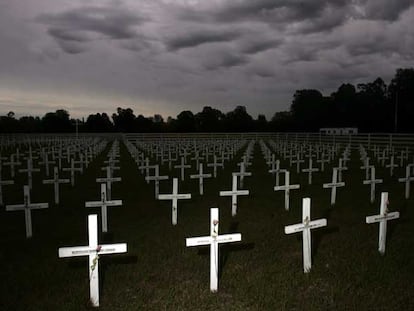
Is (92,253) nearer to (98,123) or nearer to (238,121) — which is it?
(238,121)

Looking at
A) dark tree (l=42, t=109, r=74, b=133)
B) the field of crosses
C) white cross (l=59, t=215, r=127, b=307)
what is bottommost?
Answer: the field of crosses

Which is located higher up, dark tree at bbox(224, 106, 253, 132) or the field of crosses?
dark tree at bbox(224, 106, 253, 132)

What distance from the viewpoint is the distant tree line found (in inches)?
2443

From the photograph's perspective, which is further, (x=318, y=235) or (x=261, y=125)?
(x=261, y=125)

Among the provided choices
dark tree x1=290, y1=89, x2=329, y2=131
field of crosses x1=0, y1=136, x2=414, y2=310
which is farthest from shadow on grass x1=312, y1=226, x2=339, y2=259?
dark tree x1=290, y1=89, x2=329, y2=131

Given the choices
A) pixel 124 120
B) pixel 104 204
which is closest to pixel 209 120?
pixel 124 120

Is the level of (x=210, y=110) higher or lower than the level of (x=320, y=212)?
higher

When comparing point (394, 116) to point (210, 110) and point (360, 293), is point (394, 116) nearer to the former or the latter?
point (210, 110)

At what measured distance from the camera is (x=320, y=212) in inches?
332

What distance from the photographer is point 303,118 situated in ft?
257

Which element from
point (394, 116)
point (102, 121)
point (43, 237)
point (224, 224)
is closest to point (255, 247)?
point (224, 224)

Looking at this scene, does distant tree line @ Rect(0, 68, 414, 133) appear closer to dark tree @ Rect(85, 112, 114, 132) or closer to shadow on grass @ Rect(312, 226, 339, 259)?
dark tree @ Rect(85, 112, 114, 132)

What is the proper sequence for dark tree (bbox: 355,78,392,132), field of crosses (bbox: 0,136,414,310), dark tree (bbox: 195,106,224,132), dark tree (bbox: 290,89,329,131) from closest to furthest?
field of crosses (bbox: 0,136,414,310) < dark tree (bbox: 355,78,392,132) < dark tree (bbox: 290,89,329,131) < dark tree (bbox: 195,106,224,132)

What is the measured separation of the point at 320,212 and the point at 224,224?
90.6 inches
